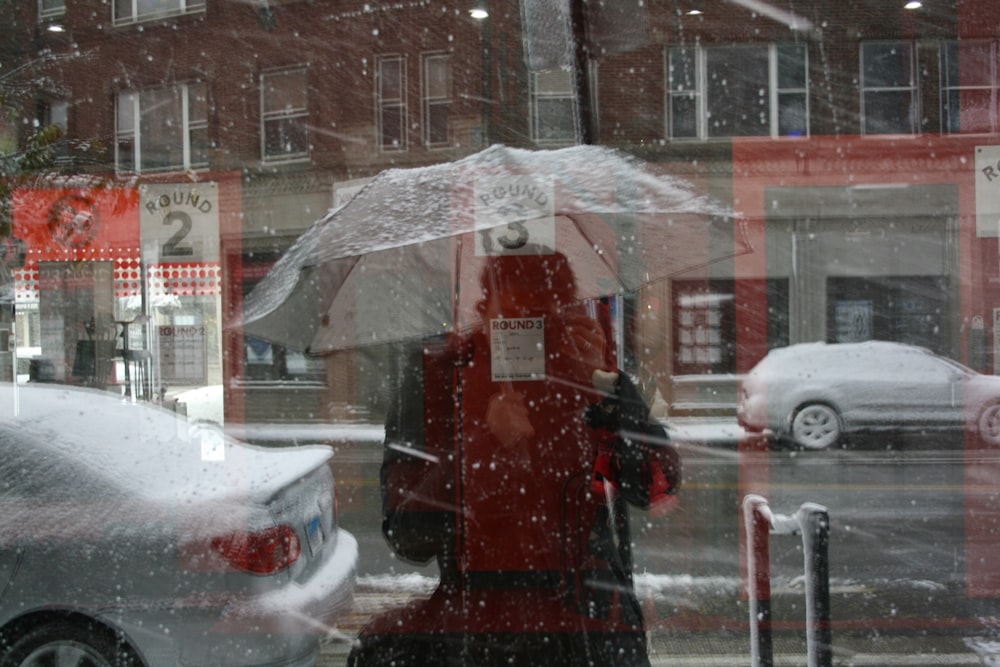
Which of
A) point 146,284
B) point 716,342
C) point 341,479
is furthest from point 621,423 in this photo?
point 716,342

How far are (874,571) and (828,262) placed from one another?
237 inches

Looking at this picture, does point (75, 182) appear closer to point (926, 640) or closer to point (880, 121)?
point (926, 640)

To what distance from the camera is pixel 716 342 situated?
8.93 meters

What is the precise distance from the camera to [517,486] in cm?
224

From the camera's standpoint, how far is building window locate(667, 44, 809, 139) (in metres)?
9.22

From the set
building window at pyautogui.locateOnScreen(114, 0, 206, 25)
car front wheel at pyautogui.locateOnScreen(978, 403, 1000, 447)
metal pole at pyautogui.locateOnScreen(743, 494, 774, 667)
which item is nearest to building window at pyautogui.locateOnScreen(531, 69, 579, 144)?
building window at pyautogui.locateOnScreen(114, 0, 206, 25)

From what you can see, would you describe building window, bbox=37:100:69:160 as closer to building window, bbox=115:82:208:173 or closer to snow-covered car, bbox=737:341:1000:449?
building window, bbox=115:82:208:173

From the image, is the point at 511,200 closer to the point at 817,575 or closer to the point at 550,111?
the point at 817,575

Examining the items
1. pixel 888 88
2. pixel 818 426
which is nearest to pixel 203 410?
pixel 818 426

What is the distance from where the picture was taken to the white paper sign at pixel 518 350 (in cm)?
221

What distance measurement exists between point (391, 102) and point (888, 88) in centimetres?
642

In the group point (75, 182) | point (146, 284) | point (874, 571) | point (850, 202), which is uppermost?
point (850, 202)

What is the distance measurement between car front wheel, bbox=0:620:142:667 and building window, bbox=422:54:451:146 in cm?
628

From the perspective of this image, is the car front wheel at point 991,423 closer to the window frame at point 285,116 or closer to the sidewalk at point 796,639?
the sidewalk at point 796,639
